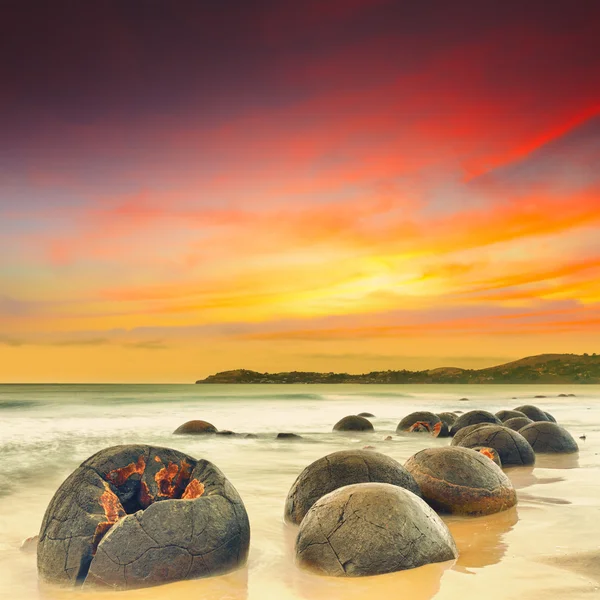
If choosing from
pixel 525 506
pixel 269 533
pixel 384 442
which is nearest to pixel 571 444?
pixel 384 442

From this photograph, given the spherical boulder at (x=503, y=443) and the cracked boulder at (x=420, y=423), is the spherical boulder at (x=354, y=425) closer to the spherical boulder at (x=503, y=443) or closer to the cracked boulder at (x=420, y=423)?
the cracked boulder at (x=420, y=423)

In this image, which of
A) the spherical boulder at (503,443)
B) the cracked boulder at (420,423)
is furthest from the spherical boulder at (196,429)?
the spherical boulder at (503,443)

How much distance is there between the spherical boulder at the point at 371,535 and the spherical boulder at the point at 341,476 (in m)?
1.44

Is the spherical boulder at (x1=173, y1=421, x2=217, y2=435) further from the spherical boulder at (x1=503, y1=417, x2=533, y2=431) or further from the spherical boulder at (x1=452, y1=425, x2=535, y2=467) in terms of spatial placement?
the spherical boulder at (x1=452, y1=425, x2=535, y2=467)

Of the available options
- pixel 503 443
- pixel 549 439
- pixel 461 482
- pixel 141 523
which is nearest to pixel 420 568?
pixel 141 523

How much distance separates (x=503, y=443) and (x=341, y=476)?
6.55 metres

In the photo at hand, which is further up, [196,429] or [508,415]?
[508,415]

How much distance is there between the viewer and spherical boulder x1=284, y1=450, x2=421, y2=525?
798cm

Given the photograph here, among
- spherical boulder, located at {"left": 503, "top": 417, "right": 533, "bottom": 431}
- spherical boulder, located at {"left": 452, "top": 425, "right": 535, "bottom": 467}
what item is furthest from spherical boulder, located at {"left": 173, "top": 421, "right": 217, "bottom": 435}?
spherical boulder, located at {"left": 452, "top": 425, "right": 535, "bottom": 467}

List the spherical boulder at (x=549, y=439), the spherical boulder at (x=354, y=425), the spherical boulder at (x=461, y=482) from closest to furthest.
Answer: the spherical boulder at (x=461, y=482) < the spherical boulder at (x=549, y=439) < the spherical boulder at (x=354, y=425)

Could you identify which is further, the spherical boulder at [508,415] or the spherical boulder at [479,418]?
the spherical boulder at [508,415]

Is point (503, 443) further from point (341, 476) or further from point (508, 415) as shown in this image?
point (508, 415)

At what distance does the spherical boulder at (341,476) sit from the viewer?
26.2 ft

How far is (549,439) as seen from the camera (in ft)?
51.2
